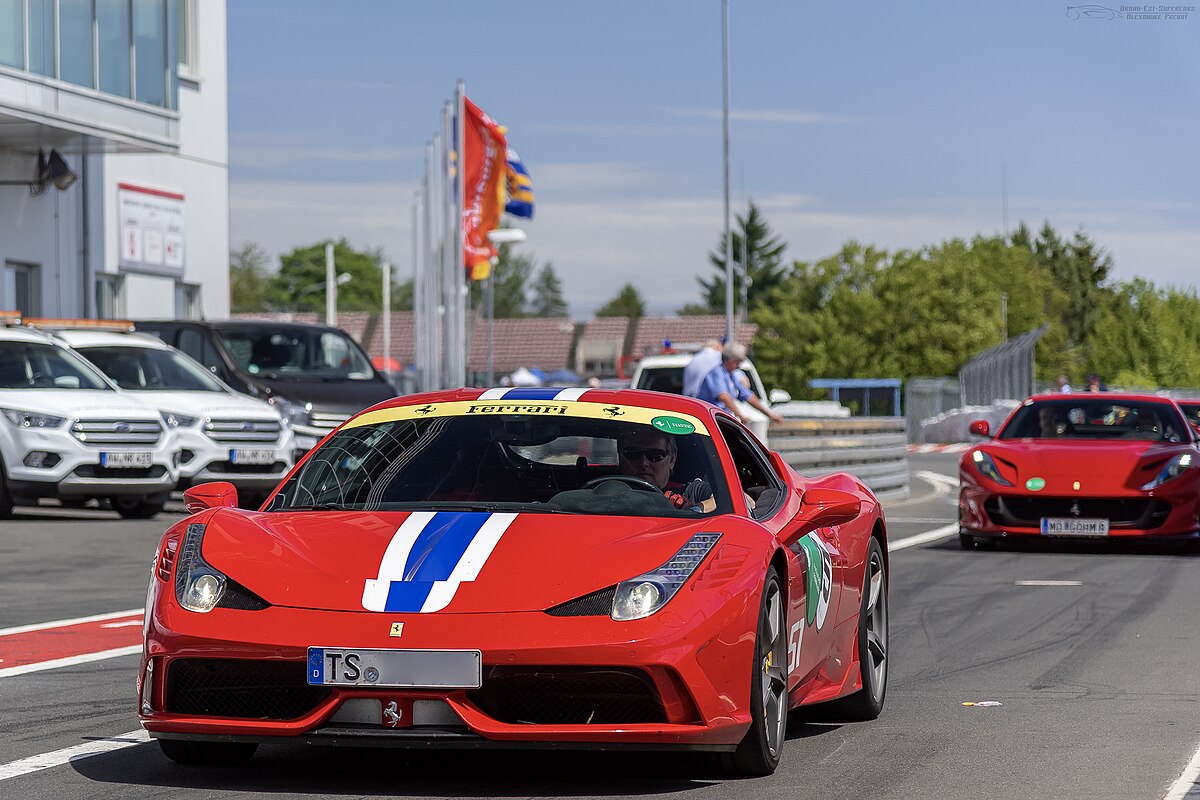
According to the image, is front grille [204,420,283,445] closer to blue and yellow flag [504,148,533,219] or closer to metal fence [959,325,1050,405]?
blue and yellow flag [504,148,533,219]

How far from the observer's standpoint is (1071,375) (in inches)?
4702

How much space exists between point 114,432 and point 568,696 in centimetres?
1371

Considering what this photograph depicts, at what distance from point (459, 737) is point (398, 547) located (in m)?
0.63

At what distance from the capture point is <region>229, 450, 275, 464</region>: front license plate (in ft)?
64.2

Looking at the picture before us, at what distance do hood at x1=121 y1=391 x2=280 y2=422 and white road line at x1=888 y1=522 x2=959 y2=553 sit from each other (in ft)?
21.9

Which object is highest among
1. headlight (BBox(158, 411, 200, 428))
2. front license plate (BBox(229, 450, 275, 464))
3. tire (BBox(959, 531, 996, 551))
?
headlight (BBox(158, 411, 200, 428))

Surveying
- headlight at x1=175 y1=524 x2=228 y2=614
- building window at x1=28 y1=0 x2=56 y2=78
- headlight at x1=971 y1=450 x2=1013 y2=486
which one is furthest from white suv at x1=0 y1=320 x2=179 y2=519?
headlight at x1=175 y1=524 x2=228 y2=614

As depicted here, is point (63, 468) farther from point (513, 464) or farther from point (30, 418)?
point (513, 464)

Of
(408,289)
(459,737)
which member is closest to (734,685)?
(459,737)

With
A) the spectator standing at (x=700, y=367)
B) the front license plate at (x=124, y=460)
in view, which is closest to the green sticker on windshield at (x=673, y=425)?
the front license plate at (x=124, y=460)

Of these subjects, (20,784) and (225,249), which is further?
(225,249)

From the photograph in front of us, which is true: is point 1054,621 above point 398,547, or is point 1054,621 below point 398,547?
below

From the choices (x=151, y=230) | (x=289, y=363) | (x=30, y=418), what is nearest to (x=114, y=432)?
(x=30, y=418)

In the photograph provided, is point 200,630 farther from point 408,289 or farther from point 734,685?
point 408,289
